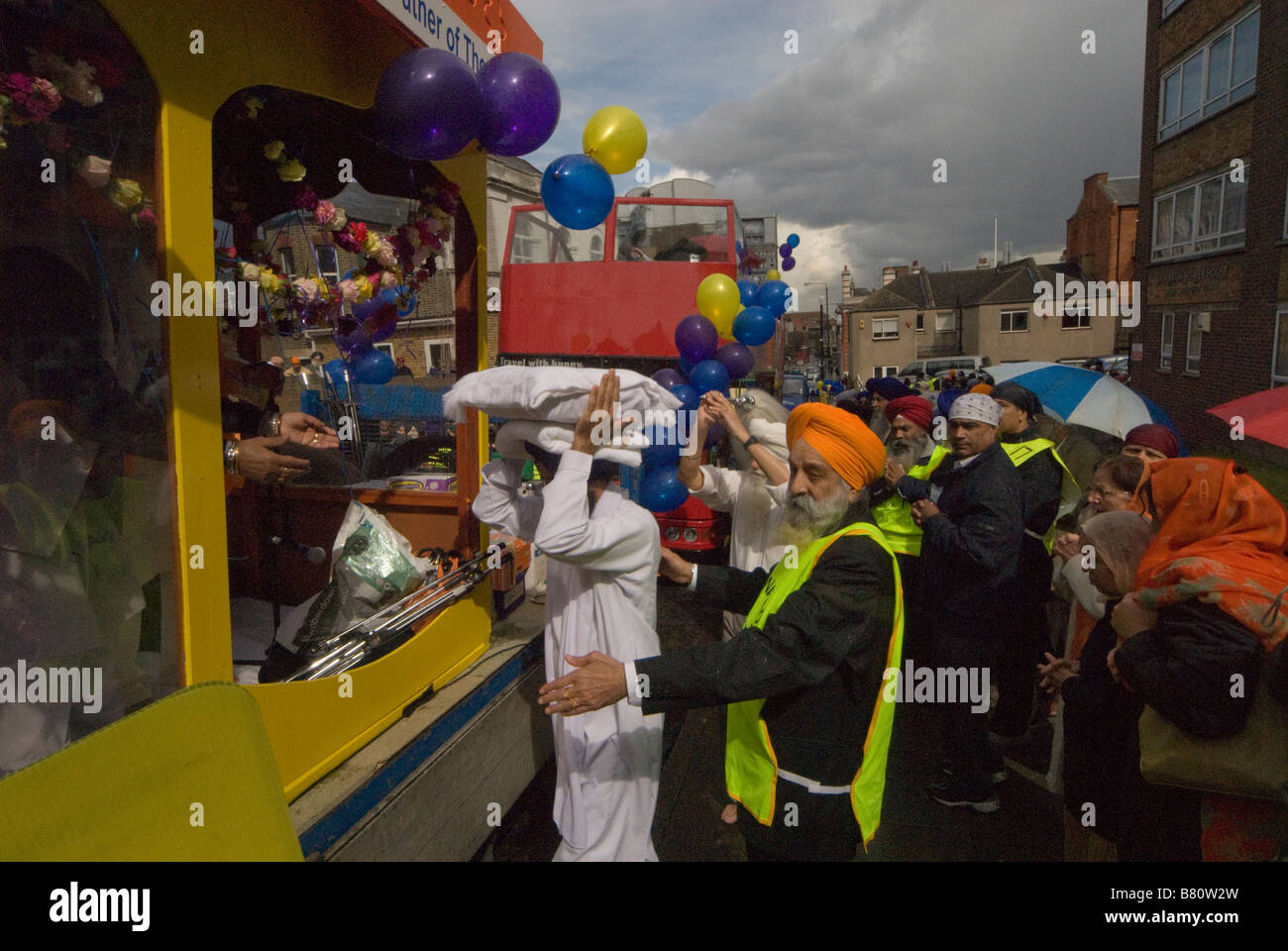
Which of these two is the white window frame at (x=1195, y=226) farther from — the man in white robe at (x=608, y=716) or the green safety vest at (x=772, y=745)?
the man in white robe at (x=608, y=716)

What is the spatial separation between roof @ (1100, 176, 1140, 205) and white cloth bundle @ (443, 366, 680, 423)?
4585cm

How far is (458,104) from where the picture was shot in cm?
216

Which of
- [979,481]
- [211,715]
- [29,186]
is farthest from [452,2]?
[979,481]

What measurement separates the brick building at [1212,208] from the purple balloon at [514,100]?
1487 cm

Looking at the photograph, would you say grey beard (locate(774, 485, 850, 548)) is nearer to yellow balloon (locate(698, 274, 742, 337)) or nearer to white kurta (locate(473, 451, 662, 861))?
white kurta (locate(473, 451, 662, 861))

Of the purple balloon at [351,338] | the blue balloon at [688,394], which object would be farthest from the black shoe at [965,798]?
the purple balloon at [351,338]

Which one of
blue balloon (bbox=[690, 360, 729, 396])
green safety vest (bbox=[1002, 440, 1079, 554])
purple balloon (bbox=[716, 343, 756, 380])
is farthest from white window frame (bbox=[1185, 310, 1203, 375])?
green safety vest (bbox=[1002, 440, 1079, 554])

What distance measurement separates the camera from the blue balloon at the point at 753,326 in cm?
593

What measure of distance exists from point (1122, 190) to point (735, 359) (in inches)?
1721

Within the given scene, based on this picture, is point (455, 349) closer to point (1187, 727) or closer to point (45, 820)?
point (45, 820)

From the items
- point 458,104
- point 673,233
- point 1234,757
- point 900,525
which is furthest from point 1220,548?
point 673,233

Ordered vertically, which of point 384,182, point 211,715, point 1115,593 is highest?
point 384,182

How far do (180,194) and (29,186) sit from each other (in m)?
0.26

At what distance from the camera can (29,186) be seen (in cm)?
145
